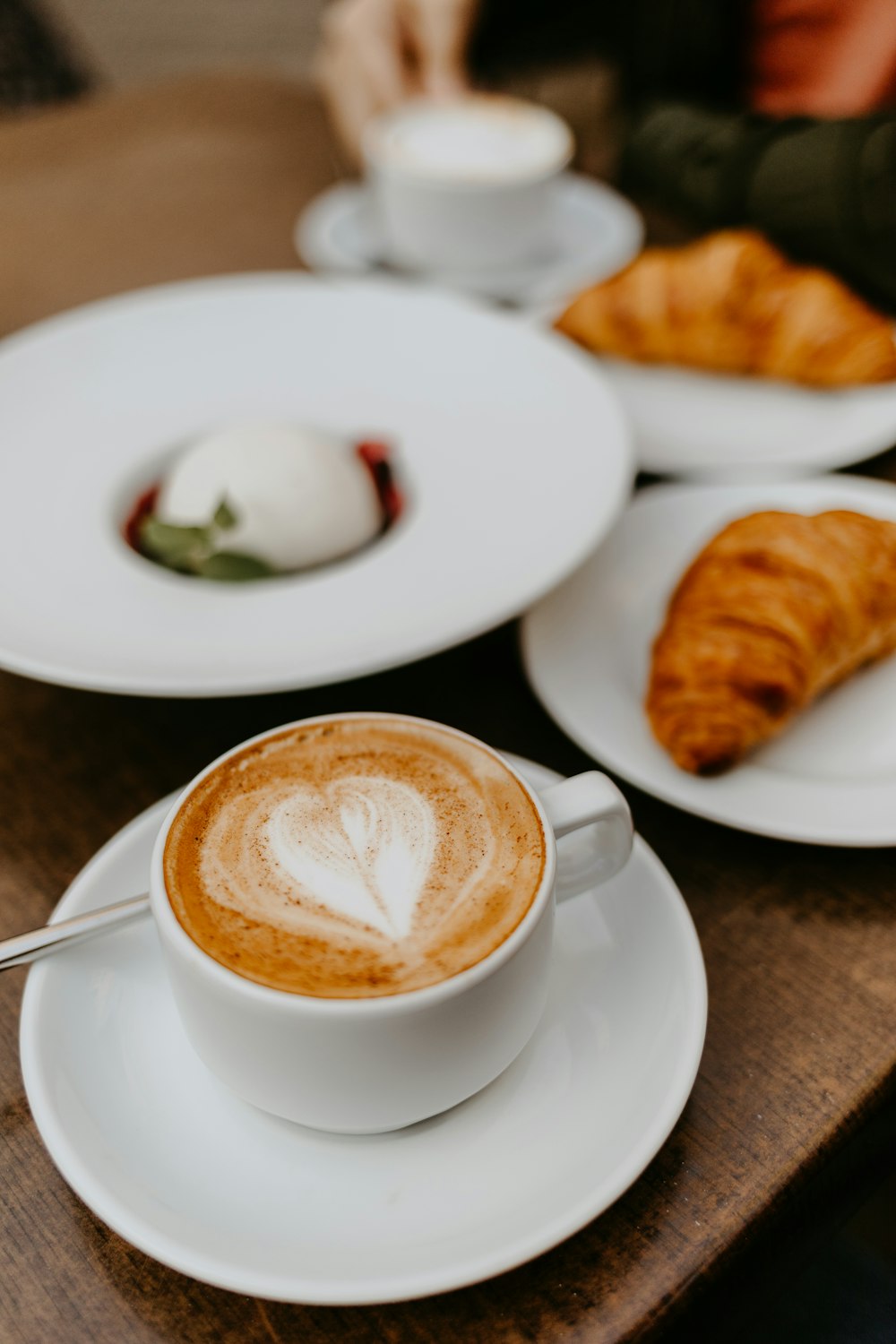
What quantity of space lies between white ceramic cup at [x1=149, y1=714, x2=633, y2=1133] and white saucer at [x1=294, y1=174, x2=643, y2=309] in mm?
788

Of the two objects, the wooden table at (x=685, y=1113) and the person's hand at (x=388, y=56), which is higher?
the person's hand at (x=388, y=56)

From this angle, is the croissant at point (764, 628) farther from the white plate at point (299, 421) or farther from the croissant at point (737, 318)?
the croissant at point (737, 318)

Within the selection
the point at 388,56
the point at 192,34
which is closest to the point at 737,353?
the point at 388,56

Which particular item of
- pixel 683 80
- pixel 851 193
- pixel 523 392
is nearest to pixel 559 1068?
pixel 523 392

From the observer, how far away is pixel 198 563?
2.18 feet

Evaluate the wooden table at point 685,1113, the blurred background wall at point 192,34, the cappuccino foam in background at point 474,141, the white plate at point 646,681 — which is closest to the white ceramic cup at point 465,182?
the cappuccino foam in background at point 474,141

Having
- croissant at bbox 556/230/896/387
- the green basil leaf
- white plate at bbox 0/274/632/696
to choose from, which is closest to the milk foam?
white plate at bbox 0/274/632/696

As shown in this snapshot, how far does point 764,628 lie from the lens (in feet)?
1.94

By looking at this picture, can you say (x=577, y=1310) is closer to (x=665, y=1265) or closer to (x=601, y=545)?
(x=665, y=1265)

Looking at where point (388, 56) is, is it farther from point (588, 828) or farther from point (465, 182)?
point (588, 828)

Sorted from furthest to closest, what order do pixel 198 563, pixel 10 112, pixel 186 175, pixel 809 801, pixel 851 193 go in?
pixel 10 112 → pixel 186 175 → pixel 851 193 → pixel 198 563 → pixel 809 801

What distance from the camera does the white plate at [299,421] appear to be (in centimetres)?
55

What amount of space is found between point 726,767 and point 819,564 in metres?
0.15

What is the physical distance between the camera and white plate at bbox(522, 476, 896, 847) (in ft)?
1.71
